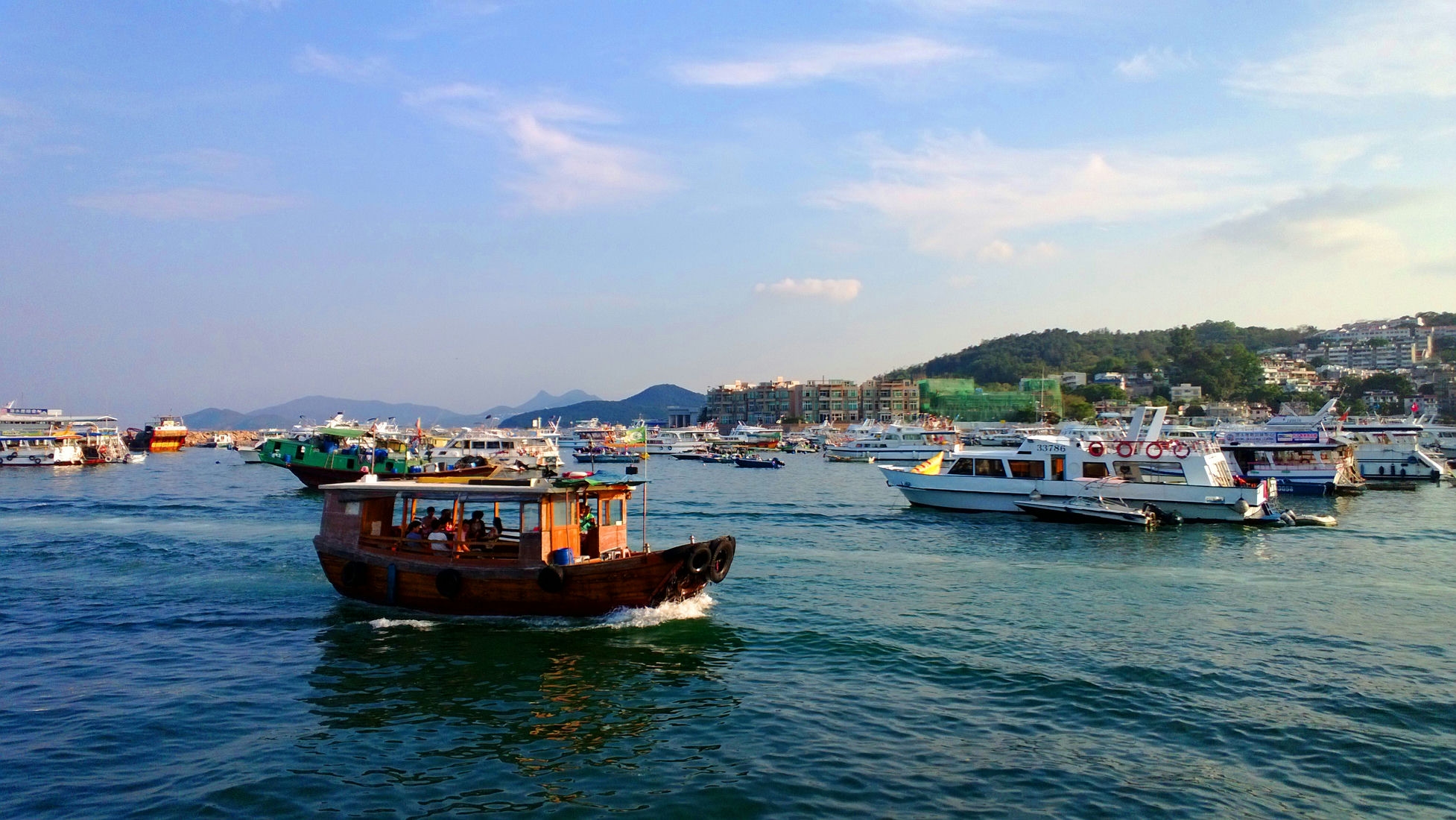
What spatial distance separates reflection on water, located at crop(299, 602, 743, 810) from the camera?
1027 cm

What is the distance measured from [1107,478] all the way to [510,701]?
95.6 ft

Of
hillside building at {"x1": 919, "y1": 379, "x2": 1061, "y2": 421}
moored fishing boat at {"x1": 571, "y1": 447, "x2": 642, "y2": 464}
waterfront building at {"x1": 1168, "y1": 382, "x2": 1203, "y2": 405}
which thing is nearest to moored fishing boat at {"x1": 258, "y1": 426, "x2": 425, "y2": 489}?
moored fishing boat at {"x1": 571, "y1": 447, "x2": 642, "y2": 464}

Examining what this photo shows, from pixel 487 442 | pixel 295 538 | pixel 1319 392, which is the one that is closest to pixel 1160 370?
pixel 1319 392

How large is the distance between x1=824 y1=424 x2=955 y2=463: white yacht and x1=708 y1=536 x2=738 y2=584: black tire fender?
2882 inches

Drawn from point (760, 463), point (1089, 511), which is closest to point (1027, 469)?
point (1089, 511)

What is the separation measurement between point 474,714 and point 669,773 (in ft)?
11.0

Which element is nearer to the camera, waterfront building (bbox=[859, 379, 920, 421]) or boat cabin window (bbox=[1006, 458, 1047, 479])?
boat cabin window (bbox=[1006, 458, 1047, 479])

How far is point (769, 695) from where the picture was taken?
13.0m

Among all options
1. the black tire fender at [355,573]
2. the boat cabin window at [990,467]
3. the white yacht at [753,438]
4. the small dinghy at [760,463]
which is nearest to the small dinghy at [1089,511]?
the boat cabin window at [990,467]

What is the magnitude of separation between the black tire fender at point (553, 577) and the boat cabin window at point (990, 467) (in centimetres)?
2555

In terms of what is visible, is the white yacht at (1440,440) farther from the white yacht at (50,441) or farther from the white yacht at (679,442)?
the white yacht at (50,441)

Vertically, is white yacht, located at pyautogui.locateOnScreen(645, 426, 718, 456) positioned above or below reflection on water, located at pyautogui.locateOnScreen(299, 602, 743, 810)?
above

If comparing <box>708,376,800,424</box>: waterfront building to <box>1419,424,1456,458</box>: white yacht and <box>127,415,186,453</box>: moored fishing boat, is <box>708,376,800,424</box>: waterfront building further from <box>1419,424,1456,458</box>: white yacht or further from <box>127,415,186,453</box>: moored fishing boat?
<box>1419,424,1456,458</box>: white yacht

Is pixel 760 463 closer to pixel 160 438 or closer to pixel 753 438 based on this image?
pixel 753 438
